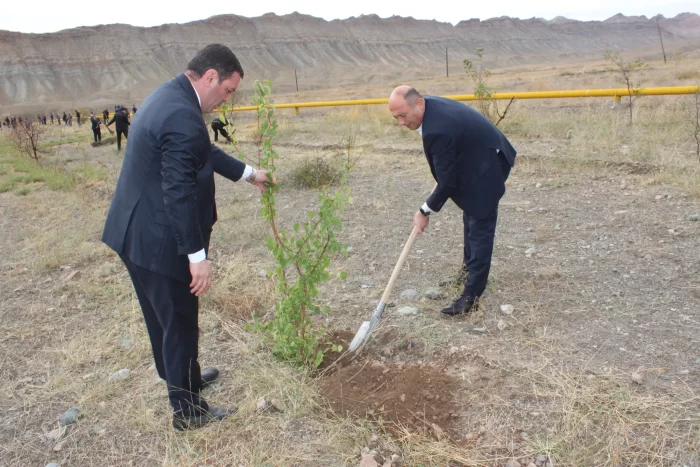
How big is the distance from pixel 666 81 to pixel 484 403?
58.3 ft

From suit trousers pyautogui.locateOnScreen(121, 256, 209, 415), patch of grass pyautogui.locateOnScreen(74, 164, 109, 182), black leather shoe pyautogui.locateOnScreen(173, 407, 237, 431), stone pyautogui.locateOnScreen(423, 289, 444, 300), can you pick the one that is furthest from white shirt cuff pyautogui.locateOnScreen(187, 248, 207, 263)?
patch of grass pyautogui.locateOnScreen(74, 164, 109, 182)

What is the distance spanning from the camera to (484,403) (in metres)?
2.39

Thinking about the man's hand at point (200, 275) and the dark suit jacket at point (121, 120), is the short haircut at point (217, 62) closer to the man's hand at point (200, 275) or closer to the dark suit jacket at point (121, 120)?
the man's hand at point (200, 275)

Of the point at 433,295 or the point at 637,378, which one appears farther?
the point at 433,295

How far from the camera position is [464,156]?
308cm

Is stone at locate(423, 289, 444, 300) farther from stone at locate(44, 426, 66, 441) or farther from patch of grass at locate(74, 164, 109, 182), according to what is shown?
patch of grass at locate(74, 164, 109, 182)

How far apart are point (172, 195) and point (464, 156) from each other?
71.6 inches

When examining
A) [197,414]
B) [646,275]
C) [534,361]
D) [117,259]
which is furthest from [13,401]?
[646,275]

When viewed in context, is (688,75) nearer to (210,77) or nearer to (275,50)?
(210,77)

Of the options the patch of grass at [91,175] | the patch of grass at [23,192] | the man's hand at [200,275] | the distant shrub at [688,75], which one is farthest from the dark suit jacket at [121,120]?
the distant shrub at [688,75]

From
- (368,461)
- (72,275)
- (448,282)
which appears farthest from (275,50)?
(368,461)

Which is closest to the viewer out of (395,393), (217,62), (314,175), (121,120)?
(217,62)

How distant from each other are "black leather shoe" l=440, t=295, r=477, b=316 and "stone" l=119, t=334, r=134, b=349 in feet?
6.57

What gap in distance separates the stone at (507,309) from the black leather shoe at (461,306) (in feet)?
0.59
